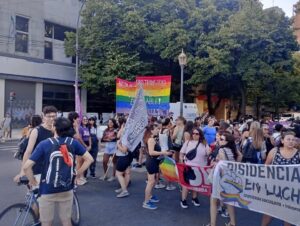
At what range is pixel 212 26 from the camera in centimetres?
2709

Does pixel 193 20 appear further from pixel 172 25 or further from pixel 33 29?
pixel 33 29

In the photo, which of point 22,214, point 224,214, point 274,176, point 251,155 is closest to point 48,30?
point 251,155

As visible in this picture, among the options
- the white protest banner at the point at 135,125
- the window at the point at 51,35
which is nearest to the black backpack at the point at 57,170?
the white protest banner at the point at 135,125

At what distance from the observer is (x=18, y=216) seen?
4.57 metres

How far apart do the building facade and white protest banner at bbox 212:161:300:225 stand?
22.5m

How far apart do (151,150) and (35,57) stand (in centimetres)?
2352

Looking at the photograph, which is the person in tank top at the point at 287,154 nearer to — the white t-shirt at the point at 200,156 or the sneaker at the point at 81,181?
the white t-shirt at the point at 200,156

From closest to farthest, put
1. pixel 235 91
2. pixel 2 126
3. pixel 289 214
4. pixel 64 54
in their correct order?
1. pixel 289 214
2. pixel 2 126
3. pixel 64 54
4. pixel 235 91

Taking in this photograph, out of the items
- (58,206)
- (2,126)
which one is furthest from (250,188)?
(2,126)

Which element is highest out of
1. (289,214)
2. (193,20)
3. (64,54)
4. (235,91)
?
(193,20)

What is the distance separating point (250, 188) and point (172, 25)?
72.2ft

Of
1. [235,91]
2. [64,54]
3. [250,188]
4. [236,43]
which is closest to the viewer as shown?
[250,188]

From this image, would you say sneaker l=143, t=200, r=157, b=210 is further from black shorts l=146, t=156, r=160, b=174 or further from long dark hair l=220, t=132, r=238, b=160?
long dark hair l=220, t=132, r=238, b=160

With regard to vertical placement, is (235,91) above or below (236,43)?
below
